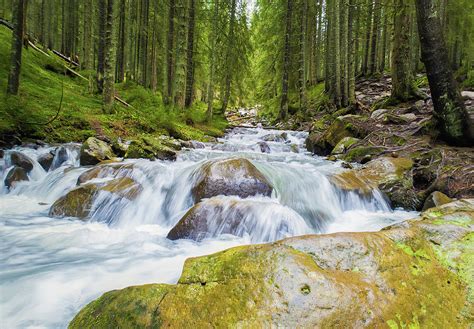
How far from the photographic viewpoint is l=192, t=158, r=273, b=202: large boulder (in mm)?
5297

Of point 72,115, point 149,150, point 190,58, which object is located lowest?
point 149,150

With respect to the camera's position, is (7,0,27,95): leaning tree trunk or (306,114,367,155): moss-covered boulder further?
(306,114,367,155): moss-covered boulder

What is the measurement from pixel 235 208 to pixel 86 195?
2839 millimetres

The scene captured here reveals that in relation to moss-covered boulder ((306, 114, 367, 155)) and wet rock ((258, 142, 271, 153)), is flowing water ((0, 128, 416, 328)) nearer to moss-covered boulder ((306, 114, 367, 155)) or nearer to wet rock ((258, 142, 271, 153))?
moss-covered boulder ((306, 114, 367, 155))

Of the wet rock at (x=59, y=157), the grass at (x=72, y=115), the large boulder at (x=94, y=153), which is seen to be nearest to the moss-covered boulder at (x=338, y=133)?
the grass at (x=72, y=115)

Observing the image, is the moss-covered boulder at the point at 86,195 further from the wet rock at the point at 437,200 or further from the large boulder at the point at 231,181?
the wet rock at the point at 437,200

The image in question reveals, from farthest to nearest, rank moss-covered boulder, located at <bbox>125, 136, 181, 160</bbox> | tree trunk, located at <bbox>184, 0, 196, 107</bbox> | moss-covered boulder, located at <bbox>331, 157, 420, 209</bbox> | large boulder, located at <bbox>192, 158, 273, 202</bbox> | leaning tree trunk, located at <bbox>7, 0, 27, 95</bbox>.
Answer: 1. tree trunk, located at <bbox>184, 0, 196, 107</bbox>
2. leaning tree trunk, located at <bbox>7, 0, 27, 95</bbox>
3. moss-covered boulder, located at <bbox>125, 136, 181, 160</bbox>
4. moss-covered boulder, located at <bbox>331, 157, 420, 209</bbox>
5. large boulder, located at <bbox>192, 158, 273, 202</bbox>

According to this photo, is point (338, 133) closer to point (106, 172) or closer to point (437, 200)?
point (437, 200)

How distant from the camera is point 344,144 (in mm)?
8891

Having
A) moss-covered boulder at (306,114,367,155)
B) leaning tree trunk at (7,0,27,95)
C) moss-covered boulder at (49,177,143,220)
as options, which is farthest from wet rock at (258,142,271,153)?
leaning tree trunk at (7,0,27,95)

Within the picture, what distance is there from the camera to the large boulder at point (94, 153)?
24.3 feet

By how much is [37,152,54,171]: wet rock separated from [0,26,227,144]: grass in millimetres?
1068

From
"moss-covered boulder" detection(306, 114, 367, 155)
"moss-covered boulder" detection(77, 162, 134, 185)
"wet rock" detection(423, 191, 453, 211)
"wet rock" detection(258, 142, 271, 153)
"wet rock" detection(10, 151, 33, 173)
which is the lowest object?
"wet rock" detection(423, 191, 453, 211)

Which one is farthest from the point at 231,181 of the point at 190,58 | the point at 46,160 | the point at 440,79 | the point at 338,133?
the point at 190,58
